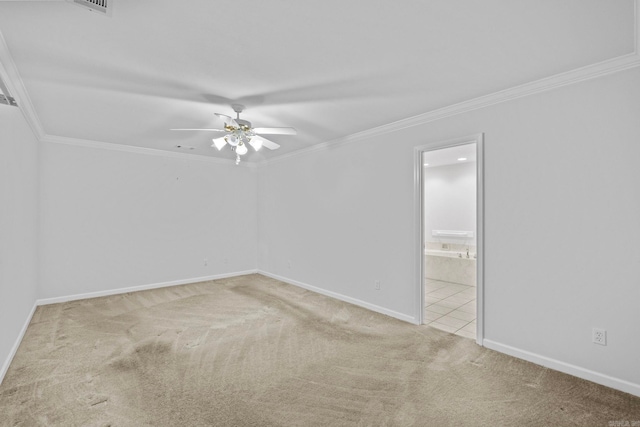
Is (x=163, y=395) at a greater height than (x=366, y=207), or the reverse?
(x=366, y=207)

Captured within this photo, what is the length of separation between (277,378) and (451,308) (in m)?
2.95

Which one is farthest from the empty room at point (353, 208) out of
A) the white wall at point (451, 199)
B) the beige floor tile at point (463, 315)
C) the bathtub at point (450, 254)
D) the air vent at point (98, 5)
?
the white wall at point (451, 199)

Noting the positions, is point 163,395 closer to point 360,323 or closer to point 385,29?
point 360,323

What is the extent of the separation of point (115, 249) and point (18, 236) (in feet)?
6.61

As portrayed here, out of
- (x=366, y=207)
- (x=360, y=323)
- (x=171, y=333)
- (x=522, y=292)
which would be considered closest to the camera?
(x=522, y=292)

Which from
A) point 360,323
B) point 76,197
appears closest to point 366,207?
point 360,323

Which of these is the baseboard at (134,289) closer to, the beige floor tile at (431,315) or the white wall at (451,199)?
the beige floor tile at (431,315)

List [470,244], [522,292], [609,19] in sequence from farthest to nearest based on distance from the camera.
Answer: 1. [470,244]
2. [522,292]
3. [609,19]

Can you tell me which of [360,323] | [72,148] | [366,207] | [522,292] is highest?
[72,148]

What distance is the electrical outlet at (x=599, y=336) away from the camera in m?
2.40

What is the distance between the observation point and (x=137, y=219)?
5285 mm

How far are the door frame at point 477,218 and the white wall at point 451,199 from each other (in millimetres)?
2693

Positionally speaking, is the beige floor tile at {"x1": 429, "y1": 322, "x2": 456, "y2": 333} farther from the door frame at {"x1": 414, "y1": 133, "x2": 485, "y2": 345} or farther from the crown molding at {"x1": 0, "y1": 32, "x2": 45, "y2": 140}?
the crown molding at {"x1": 0, "y1": 32, "x2": 45, "y2": 140}

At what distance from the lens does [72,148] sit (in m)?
4.70
